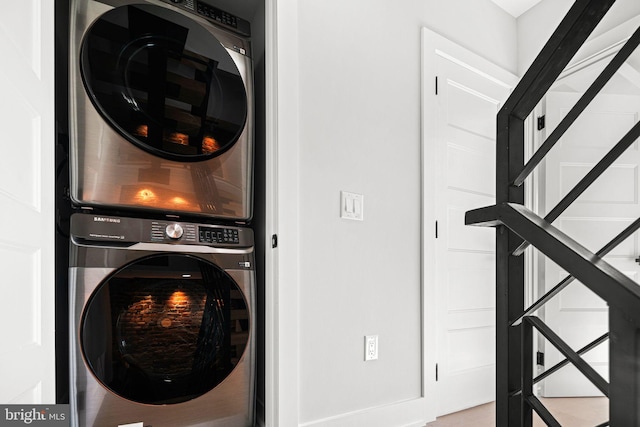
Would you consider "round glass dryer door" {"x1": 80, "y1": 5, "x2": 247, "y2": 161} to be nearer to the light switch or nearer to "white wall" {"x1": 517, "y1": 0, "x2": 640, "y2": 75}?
the light switch

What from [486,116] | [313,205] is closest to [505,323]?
[313,205]

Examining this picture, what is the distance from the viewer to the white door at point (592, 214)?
2.45m

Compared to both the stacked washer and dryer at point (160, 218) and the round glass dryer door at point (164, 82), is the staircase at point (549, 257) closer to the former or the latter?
the stacked washer and dryer at point (160, 218)

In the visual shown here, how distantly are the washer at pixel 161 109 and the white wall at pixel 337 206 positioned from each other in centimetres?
22

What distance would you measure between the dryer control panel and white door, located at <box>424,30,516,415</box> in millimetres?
1067

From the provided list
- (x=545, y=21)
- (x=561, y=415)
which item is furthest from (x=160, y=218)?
(x=545, y=21)

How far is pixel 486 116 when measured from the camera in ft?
8.52

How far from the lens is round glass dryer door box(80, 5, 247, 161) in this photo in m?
1.38

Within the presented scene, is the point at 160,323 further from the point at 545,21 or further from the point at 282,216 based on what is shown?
the point at 545,21

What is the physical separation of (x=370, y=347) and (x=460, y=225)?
39.2 inches

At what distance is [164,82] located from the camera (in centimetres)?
150

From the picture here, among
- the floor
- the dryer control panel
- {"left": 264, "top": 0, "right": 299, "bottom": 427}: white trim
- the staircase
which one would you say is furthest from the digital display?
the floor
